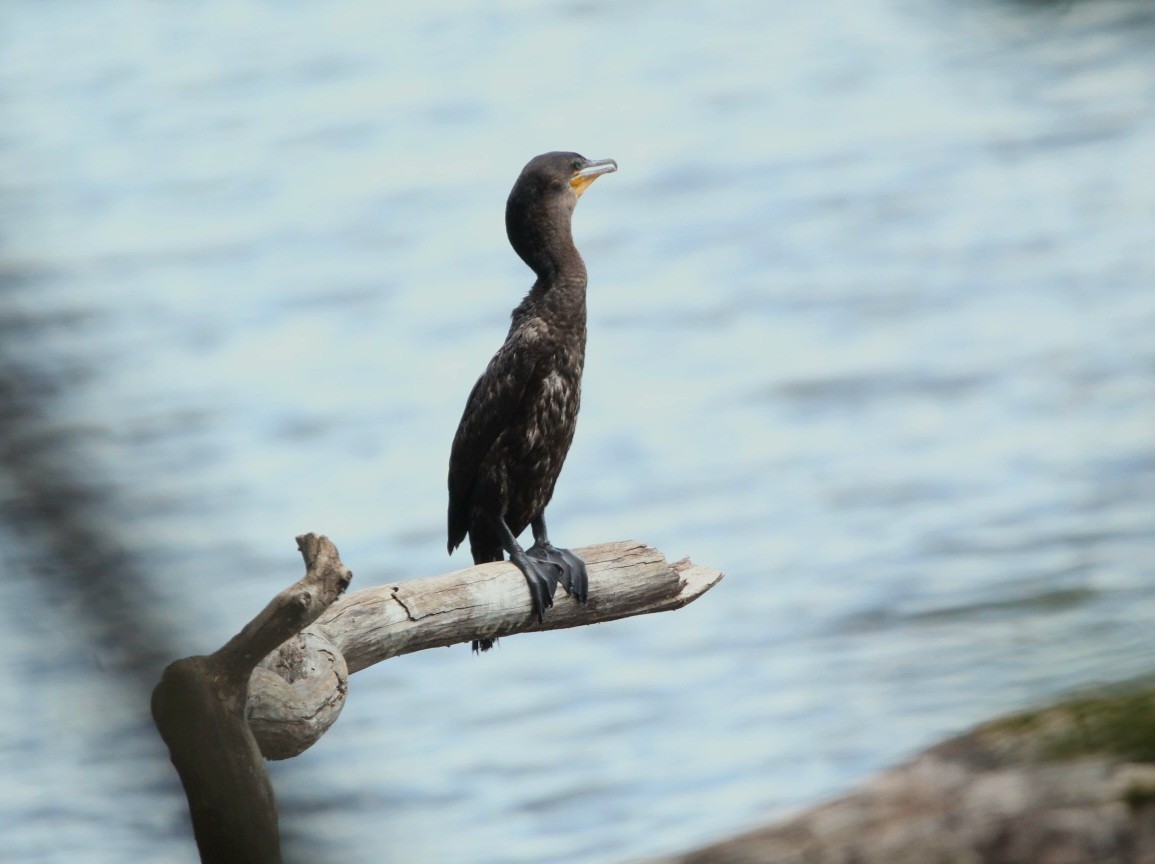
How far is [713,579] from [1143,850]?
300 cm

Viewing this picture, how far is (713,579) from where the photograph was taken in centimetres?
343

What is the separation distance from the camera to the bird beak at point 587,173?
3.43 metres

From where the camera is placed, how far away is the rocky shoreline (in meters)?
0.43

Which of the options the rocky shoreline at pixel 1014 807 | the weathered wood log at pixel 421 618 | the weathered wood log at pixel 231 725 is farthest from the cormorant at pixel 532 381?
the rocky shoreline at pixel 1014 807

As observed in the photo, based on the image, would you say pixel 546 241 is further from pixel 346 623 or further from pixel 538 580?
pixel 346 623

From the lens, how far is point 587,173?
346 cm

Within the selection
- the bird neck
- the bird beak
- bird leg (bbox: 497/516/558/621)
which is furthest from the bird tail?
the bird beak

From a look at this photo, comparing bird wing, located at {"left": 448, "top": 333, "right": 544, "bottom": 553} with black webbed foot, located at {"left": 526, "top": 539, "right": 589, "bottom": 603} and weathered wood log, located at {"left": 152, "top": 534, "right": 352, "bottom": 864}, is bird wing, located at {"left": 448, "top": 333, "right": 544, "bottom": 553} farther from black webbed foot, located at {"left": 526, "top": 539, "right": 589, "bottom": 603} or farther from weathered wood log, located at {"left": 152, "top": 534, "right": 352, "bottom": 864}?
weathered wood log, located at {"left": 152, "top": 534, "right": 352, "bottom": 864}

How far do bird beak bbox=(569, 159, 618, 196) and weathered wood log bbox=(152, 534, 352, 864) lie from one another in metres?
1.62

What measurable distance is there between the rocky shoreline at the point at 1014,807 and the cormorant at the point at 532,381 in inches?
110

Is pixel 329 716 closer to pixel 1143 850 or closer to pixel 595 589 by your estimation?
pixel 595 589

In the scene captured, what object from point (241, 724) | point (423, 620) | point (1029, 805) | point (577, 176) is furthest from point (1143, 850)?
point (577, 176)

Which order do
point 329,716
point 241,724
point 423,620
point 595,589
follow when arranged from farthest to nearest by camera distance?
point 595,589 → point 423,620 → point 329,716 → point 241,724

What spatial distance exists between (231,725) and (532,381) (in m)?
1.77
